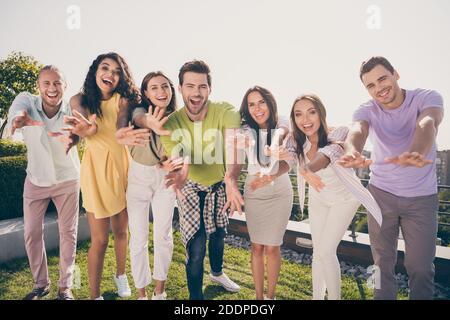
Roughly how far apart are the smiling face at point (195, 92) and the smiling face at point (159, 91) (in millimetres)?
149

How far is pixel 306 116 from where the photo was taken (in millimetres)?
2828

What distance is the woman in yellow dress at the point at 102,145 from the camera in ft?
10.0

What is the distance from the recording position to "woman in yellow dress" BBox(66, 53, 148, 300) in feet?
10.0

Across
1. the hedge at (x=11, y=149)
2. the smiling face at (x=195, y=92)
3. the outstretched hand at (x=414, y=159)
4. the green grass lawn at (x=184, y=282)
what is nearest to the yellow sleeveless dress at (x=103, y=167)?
the smiling face at (x=195, y=92)

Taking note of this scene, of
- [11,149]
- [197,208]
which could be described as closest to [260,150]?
[197,208]

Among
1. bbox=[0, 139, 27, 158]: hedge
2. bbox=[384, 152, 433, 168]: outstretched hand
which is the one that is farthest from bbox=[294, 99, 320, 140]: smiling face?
bbox=[0, 139, 27, 158]: hedge

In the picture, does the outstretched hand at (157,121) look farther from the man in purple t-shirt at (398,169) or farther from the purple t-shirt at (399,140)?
→ the purple t-shirt at (399,140)

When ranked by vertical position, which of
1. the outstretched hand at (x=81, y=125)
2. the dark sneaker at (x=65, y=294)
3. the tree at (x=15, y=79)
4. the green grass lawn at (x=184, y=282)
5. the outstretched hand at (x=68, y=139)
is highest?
the tree at (x=15, y=79)

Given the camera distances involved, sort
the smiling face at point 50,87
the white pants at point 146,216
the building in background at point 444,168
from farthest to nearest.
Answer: the building in background at point 444,168 → the smiling face at point 50,87 → the white pants at point 146,216

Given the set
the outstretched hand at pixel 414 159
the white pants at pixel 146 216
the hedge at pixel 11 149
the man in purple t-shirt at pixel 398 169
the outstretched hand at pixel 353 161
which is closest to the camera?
the outstretched hand at pixel 414 159

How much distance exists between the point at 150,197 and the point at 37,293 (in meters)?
1.72
